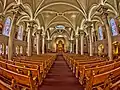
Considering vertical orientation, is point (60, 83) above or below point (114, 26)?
below

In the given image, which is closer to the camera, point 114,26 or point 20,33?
point 114,26

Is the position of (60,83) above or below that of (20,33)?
below

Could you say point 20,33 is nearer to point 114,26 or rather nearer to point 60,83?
point 114,26

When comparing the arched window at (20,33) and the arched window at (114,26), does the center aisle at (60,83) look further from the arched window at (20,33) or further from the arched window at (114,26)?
the arched window at (20,33)

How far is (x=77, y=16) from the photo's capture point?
3133cm

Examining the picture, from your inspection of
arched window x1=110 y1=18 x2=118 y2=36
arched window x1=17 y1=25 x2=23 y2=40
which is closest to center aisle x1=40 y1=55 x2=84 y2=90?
arched window x1=110 y1=18 x2=118 y2=36

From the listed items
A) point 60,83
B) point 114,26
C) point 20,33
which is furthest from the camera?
point 20,33

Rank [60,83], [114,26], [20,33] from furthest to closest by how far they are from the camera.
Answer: [20,33]
[114,26]
[60,83]

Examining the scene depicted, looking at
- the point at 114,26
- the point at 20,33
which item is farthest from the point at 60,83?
the point at 20,33

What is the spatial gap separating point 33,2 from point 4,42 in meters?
9.29

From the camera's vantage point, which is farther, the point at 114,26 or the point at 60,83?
the point at 114,26

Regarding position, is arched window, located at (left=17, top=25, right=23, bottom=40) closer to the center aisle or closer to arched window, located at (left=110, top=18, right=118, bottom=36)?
arched window, located at (left=110, top=18, right=118, bottom=36)

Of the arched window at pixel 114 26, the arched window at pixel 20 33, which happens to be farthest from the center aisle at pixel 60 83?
the arched window at pixel 20 33

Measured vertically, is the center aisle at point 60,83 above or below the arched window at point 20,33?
below
